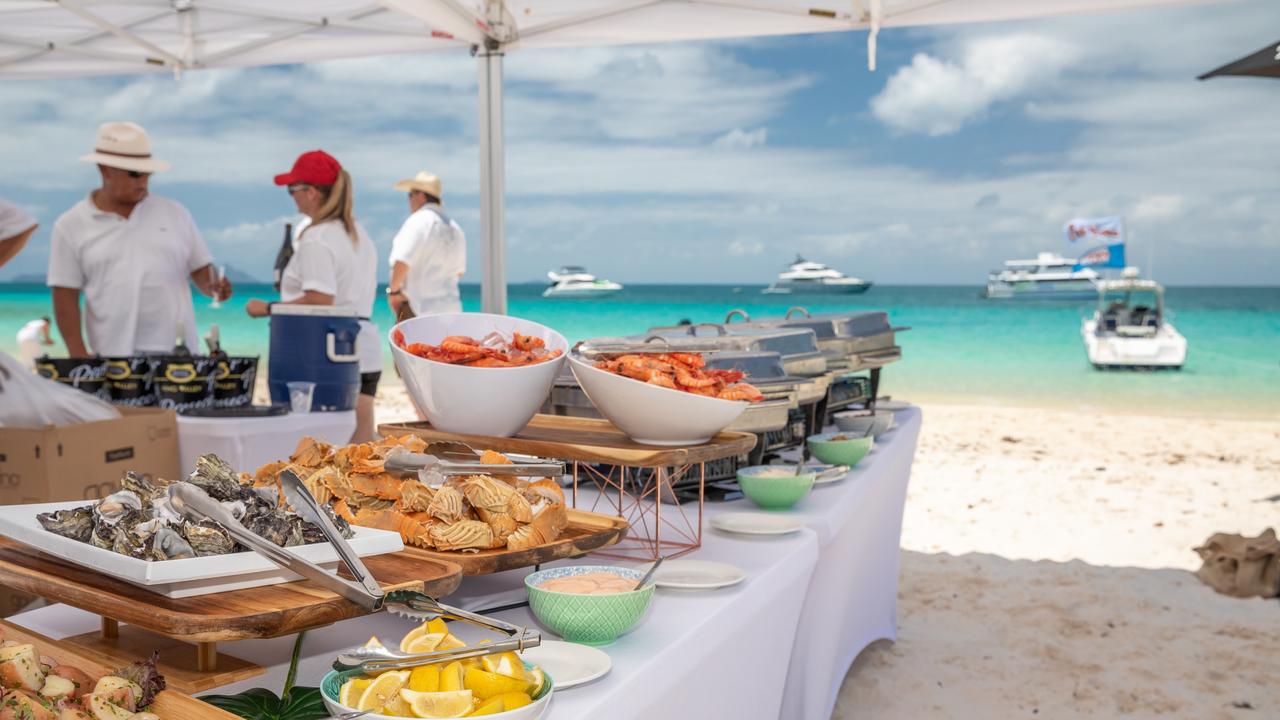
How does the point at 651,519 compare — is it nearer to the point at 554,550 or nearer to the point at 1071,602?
the point at 554,550

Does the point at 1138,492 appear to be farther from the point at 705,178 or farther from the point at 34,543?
the point at 705,178

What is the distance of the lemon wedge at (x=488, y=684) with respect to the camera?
0.84 meters

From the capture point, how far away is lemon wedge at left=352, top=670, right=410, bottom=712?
81 centimetres

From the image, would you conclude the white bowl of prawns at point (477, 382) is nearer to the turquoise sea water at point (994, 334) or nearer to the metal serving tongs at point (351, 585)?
the metal serving tongs at point (351, 585)

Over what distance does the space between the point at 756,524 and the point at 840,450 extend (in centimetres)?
70

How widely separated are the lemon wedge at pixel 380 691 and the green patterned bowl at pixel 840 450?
157 cm

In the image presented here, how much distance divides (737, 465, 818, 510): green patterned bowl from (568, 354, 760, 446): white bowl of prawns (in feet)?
0.80

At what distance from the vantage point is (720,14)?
12.9 feet

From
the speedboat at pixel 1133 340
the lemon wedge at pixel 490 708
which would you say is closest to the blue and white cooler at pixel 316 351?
the lemon wedge at pixel 490 708

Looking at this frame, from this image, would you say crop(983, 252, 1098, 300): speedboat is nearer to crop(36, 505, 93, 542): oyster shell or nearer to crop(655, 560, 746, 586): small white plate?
crop(655, 560, 746, 586): small white plate

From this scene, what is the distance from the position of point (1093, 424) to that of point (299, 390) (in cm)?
1012

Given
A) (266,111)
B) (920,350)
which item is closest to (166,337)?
(920,350)

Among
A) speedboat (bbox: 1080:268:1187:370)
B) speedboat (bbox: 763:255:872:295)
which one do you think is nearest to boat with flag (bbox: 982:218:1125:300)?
speedboat (bbox: 763:255:872:295)

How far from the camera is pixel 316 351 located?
2.84m
